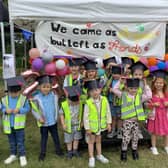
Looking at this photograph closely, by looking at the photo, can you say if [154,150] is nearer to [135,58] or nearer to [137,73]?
[137,73]

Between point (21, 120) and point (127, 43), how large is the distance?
2159 mm

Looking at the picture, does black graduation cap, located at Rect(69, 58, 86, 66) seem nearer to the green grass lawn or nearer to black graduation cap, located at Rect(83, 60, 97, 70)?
black graduation cap, located at Rect(83, 60, 97, 70)

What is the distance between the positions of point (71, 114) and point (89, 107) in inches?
12.8

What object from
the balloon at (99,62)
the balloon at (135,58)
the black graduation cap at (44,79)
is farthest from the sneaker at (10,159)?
the balloon at (135,58)

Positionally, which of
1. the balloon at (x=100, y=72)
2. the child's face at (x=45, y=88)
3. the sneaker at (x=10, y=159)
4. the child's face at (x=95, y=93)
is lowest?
the sneaker at (x=10, y=159)

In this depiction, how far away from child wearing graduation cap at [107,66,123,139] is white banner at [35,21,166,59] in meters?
0.48

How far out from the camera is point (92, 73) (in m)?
5.07

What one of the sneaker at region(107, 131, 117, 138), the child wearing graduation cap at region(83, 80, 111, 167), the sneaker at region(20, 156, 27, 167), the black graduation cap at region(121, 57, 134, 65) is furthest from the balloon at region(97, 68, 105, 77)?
the sneaker at region(20, 156, 27, 167)

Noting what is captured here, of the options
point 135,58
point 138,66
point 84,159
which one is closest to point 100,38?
point 135,58

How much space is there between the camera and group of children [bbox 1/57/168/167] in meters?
4.67

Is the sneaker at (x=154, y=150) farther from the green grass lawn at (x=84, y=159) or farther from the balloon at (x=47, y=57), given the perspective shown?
the balloon at (x=47, y=57)

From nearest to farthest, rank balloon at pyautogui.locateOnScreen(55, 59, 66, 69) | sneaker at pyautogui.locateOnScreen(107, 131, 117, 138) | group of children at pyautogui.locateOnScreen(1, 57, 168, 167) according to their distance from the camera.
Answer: group of children at pyautogui.locateOnScreen(1, 57, 168, 167) < balloon at pyautogui.locateOnScreen(55, 59, 66, 69) < sneaker at pyautogui.locateOnScreen(107, 131, 117, 138)

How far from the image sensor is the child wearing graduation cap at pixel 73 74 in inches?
206

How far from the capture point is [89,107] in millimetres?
4629
